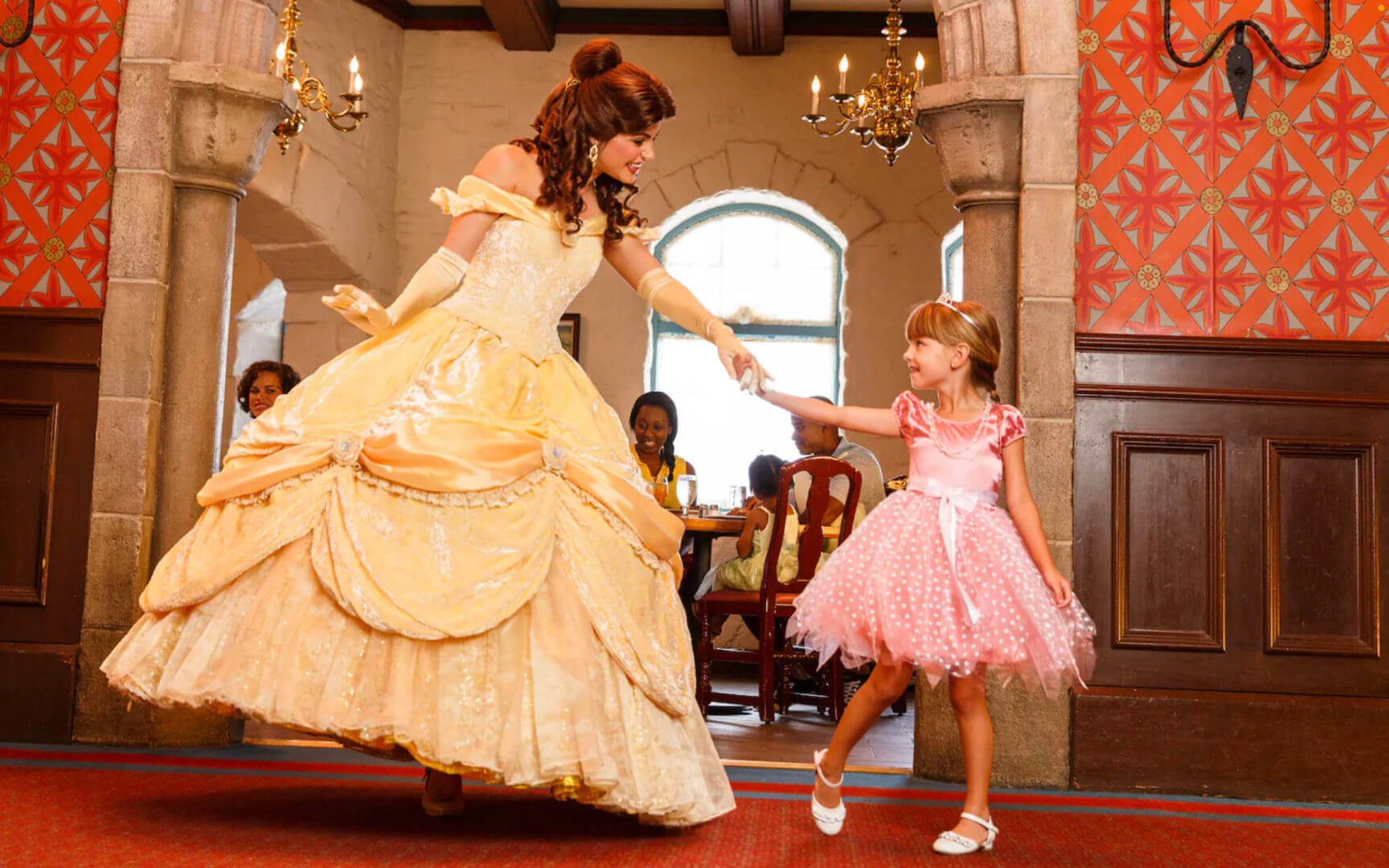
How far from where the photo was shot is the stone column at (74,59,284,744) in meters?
4.11

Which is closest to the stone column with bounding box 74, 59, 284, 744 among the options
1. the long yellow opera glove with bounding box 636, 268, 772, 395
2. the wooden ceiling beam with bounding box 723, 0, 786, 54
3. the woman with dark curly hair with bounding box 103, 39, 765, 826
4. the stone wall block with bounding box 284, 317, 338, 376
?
the woman with dark curly hair with bounding box 103, 39, 765, 826

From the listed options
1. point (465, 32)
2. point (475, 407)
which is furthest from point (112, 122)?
point (465, 32)

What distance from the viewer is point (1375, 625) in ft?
12.9

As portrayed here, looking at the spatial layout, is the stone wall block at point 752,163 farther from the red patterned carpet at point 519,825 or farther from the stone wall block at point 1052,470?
→ the red patterned carpet at point 519,825

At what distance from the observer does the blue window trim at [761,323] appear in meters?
9.22

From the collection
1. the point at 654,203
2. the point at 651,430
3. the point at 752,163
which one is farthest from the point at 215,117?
the point at 752,163

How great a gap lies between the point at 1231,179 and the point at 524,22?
18.4 feet

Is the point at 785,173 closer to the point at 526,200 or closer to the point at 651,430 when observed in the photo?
the point at 651,430

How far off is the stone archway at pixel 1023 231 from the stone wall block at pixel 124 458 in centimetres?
260

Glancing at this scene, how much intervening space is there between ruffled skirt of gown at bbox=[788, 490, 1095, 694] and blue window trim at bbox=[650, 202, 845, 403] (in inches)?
241

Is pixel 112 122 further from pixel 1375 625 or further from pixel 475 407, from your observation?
pixel 1375 625

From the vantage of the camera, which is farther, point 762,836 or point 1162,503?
point 1162,503

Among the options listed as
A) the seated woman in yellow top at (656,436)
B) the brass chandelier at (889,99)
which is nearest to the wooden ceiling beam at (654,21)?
the brass chandelier at (889,99)

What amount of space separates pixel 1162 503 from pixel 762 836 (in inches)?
72.2
